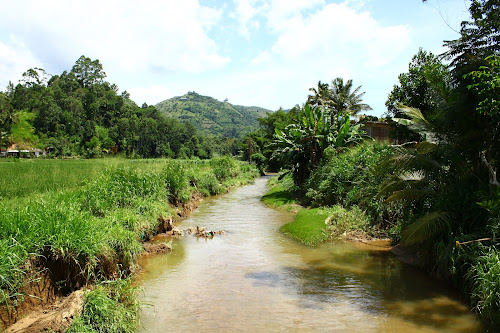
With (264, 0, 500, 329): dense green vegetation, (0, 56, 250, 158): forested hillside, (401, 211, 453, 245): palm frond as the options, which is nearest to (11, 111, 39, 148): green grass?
(0, 56, 250, 158): forested hillside

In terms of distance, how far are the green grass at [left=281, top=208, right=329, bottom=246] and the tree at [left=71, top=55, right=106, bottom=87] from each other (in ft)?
333

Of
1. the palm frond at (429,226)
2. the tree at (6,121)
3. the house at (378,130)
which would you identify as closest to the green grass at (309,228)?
the palm frond at (429,226)

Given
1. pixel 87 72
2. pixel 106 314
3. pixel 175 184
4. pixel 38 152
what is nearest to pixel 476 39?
pixel 106 314

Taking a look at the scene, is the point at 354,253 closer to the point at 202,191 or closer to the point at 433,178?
the point at 433,178

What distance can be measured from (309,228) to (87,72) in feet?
344

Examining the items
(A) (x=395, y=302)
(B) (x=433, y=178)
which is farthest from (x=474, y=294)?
(B) (x=433, y=178)

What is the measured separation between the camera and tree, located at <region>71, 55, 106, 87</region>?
9725 cm

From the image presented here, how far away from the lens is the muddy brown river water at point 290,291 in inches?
231

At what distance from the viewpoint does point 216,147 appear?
340 ft

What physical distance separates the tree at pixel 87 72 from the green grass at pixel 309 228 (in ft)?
333

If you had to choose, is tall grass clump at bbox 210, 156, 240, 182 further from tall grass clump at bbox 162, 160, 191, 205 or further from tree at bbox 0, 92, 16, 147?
tree at bbox 0, 92, 16, 147

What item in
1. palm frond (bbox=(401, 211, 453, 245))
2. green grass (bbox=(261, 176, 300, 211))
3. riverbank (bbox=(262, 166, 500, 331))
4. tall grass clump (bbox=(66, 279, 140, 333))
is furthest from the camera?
green grass (bbox=(261, 176, 300, 211))

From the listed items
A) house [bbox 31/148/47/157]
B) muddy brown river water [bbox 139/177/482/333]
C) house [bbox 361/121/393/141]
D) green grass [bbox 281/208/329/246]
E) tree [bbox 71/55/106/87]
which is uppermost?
tree [bbox 71/55/106/87]

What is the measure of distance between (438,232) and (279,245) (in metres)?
4.94
